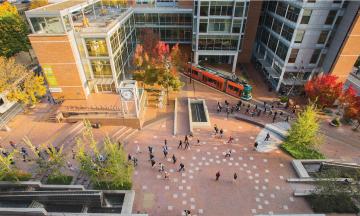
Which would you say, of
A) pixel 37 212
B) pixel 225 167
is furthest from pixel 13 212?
pixel 225 167

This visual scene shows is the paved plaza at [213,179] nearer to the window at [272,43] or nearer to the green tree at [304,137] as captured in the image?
the green tree at [304,137]

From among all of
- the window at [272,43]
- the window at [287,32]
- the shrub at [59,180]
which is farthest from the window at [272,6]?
the shrub at [59,180]

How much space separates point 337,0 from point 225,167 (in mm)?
25835

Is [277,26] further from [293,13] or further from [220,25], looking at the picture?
[220,25]

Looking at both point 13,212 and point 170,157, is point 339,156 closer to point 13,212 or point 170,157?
point 170,157

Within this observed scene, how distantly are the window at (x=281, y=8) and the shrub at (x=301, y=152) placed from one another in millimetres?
21128

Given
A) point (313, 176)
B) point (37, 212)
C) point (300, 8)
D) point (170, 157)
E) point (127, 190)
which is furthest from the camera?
point (300, 8)

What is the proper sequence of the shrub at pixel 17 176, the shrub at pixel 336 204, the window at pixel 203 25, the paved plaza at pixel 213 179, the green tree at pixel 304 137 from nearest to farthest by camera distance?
the shrub at pixel 336 204 → the paved plaza at pixel 213 179 → the shrub at pixel 17 176 → the green tree at pixel 304 137 → the window at pixel 203 25

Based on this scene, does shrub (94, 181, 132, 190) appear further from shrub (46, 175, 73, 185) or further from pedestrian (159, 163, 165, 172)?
pedestrian (159, 163, 165, 172)

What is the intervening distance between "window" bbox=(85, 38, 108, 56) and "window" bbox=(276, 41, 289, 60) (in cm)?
2670

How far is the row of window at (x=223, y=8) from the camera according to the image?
3425 centimetres

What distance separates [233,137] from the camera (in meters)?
27.0

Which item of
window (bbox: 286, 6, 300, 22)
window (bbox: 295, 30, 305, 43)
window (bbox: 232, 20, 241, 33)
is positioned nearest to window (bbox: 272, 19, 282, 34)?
window (bbox: 286, 6, 300, 22)

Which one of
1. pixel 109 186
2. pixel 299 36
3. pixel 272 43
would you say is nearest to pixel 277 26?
pixel 272 43
